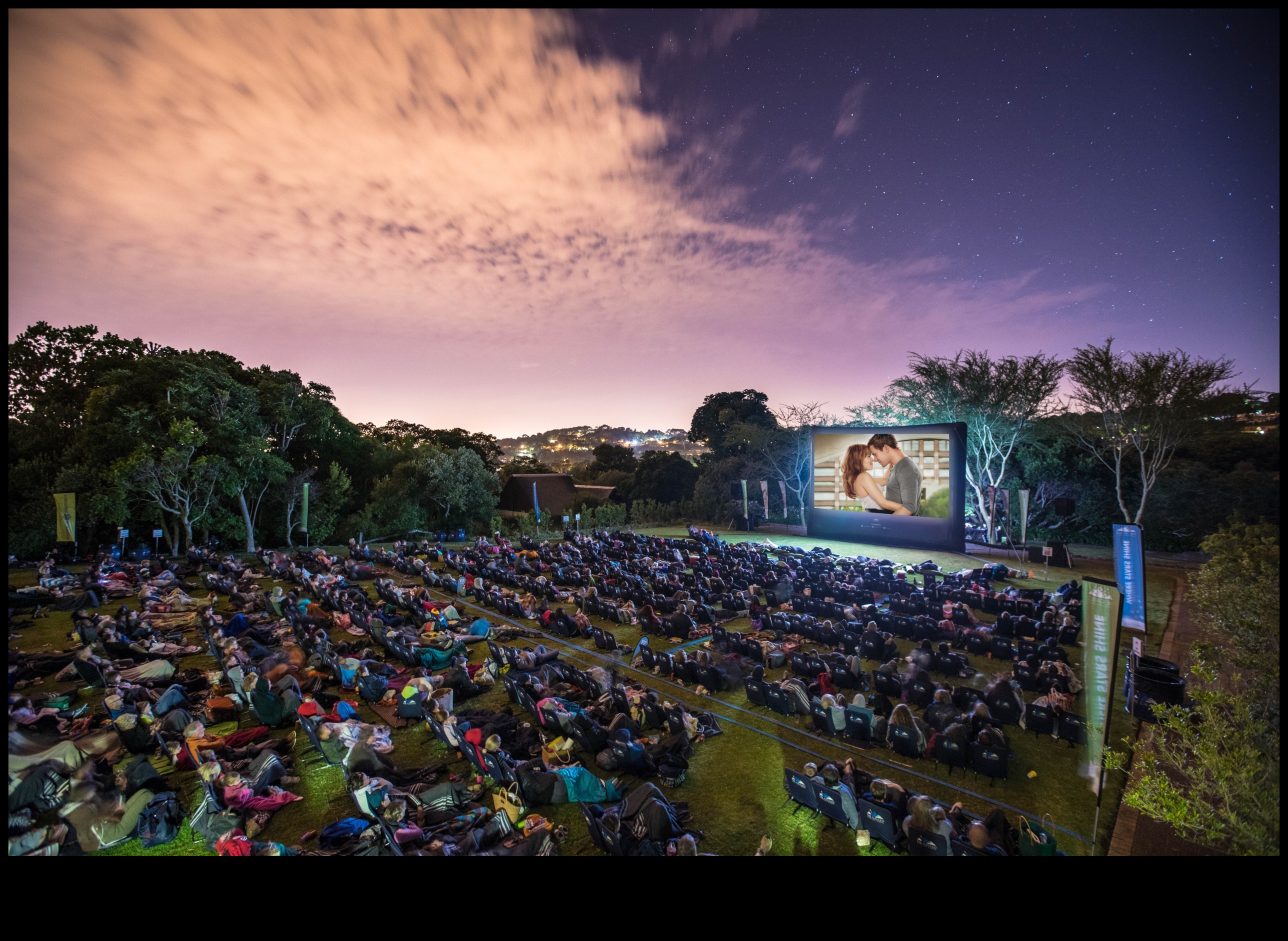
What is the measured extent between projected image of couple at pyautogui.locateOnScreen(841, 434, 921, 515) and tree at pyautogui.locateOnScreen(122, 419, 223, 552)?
34148 mm

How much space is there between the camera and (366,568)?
2141 cm

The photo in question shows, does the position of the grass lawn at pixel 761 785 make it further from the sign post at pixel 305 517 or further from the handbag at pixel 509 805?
the sign post at pixel 305 517

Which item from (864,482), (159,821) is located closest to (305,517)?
(159,821)

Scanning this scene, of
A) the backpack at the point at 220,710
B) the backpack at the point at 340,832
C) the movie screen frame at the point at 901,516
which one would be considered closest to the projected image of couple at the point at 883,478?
the movie screen frame at the point at 901,516

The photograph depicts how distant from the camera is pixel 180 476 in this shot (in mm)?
24094

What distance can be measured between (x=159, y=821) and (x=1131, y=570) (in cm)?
2021

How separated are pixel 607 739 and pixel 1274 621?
826 centimetres

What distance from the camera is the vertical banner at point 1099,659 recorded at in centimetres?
634

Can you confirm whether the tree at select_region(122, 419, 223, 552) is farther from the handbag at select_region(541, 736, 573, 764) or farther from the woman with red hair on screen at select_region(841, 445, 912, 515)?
the woman with red hair on screen at select_region(841, 445, 912, 515)

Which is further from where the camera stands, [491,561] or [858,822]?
[491,561]
